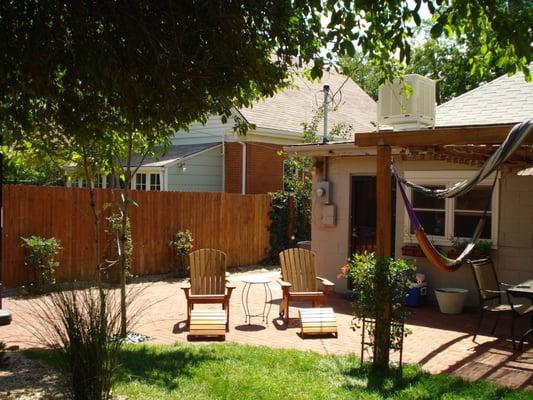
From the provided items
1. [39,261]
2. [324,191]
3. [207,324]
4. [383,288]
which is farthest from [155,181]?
[383,288]

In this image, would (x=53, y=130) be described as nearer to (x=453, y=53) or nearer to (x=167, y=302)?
(x=167, y=302)

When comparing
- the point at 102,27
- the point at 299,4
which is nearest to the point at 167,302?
the point at 102,27

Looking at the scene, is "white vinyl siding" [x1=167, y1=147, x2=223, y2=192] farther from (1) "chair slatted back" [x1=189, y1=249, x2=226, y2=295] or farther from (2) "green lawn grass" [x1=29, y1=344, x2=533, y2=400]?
(2) "green lawn grass" [x1=29, y1=344, x2=533, y2=400]

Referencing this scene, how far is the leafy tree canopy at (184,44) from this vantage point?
5.24 m

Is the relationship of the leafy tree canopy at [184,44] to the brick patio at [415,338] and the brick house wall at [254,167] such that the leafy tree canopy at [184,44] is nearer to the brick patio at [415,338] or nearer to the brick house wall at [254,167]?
the brick patio at [415,338]

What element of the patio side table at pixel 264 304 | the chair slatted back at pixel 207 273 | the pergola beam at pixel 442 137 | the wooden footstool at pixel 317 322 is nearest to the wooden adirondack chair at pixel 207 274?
the chair slatted back at pixel 207 273

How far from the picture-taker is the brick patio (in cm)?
630

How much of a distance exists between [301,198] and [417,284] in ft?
21.9

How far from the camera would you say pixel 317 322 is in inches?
306

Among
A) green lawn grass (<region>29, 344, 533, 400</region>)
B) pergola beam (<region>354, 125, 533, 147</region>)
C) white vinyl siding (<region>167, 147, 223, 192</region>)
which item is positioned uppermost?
white vinyl siding (<region>167, 147, 223, 192</region>)

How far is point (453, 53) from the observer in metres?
27.5

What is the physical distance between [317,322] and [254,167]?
427 inches

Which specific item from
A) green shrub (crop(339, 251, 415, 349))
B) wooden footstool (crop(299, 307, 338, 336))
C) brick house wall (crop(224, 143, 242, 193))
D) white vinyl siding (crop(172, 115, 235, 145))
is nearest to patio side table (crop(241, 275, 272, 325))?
wooden footstool (crop(299, 307, 338, 336))

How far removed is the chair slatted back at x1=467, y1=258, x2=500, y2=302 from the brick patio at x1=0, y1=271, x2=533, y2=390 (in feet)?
1.79
